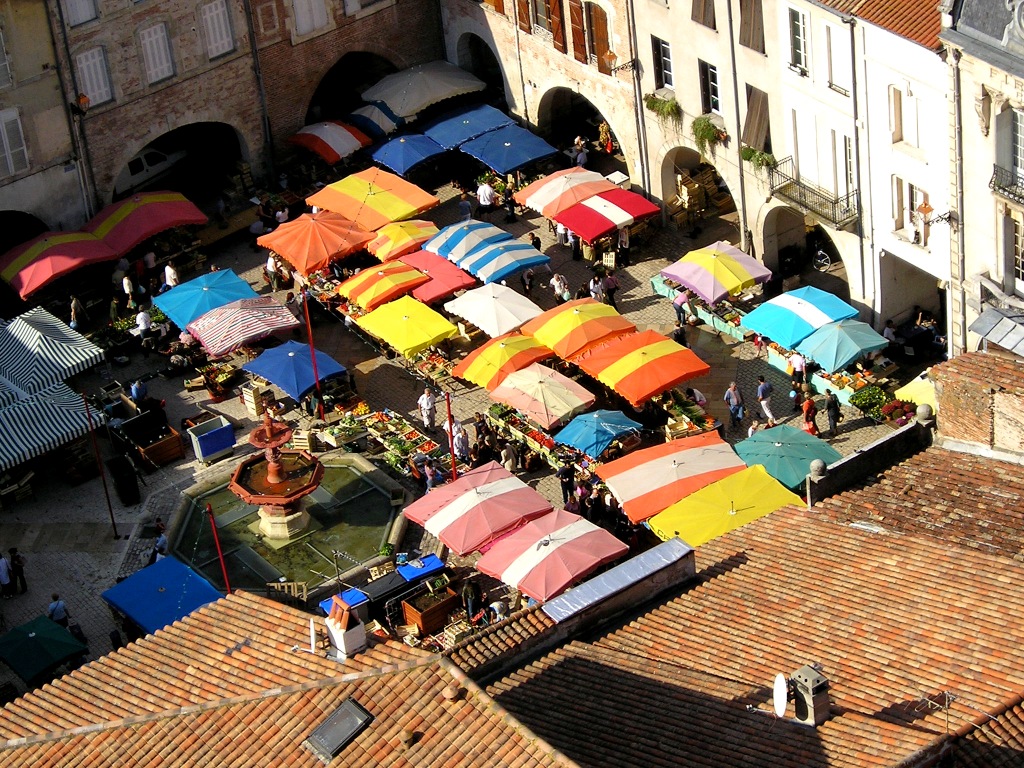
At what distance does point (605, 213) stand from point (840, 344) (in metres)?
10.4

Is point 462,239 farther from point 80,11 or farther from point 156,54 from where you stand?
point 80,11

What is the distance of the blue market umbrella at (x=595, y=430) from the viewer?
157 feet

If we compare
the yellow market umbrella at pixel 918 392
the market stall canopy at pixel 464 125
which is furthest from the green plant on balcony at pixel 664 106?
the yellow market umbrella at pixel 918 392

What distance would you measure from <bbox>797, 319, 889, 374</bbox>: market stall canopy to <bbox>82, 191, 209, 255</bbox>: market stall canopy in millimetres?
21040

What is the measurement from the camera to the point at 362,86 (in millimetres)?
68750

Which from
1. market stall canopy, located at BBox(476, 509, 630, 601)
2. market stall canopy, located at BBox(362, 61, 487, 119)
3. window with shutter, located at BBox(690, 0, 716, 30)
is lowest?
market stall canopy, located at BBox(476, 509, 630, 601)

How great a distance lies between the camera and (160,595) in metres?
45.2

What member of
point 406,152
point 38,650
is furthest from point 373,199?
point 38,650

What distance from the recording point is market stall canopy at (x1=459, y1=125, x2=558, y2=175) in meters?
61.5

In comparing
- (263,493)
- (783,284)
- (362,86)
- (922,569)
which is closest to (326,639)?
(922,569)

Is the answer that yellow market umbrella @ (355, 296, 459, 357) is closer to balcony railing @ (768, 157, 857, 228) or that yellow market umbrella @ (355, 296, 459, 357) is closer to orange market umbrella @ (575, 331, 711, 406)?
orange market umbrella @ (575, 331, 711, 406)

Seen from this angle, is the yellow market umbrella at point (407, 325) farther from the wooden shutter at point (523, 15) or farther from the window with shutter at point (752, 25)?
the wooden shutter at point (523, 15)

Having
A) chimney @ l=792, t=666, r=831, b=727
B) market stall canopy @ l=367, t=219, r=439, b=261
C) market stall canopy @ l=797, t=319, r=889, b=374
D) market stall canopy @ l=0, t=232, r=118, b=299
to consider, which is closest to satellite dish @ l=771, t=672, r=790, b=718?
chimney @ l=792, t=666, r=831, b=727

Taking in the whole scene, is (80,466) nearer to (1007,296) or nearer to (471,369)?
(471,369)
